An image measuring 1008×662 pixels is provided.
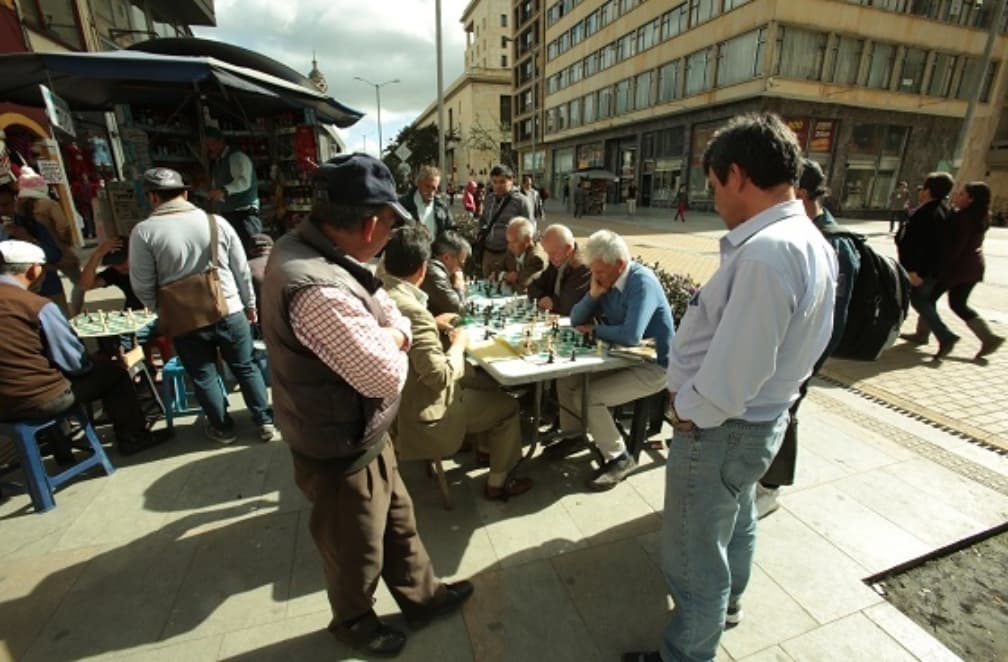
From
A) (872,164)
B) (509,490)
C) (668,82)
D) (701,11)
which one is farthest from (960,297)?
(668,82)

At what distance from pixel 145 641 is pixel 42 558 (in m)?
1.07

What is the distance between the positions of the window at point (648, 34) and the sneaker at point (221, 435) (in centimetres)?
3223

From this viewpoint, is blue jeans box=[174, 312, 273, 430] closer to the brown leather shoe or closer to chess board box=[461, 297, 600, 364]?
chess board box=[461, 297, 600, 364]

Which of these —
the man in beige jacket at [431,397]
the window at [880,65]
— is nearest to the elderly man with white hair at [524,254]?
the man in beige jacket at [431,397]

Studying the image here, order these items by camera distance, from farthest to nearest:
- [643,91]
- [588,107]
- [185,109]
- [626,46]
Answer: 1. [588,107]
2. [626,46]
3. [643,91]
4. [185,109]

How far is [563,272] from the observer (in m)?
4.31

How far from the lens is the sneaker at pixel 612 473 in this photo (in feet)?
10.6

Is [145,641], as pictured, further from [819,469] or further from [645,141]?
[645,141]

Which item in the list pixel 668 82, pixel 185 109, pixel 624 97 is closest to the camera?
pixel 185 109

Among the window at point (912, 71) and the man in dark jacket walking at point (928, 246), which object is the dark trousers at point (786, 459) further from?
the window at point (912, 71)

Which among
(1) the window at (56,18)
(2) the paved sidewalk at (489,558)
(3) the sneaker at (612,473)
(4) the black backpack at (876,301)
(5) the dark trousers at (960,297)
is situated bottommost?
(2) the paved sidewalk at (489,558)

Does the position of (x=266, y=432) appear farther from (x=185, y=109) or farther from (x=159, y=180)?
(x=185, y=109)

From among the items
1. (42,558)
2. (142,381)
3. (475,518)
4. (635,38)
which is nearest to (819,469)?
(475,518)

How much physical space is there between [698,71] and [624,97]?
284 inches
